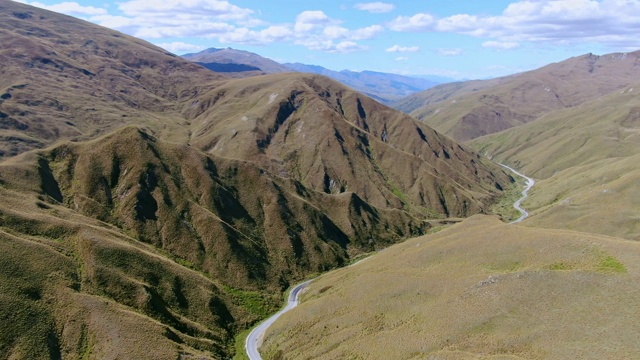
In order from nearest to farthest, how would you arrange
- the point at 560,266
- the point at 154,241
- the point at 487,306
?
the point at 487,306, the point at 560,266, the point at 154,241

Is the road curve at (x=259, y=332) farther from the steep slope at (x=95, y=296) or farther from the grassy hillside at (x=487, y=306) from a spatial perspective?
the steep slope at (x=95, y=296)

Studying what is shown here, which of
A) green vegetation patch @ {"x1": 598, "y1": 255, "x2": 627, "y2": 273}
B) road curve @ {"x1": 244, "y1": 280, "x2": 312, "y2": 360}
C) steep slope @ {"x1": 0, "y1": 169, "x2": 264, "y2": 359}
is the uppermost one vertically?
green vegetation patch @ {"x1": 598, "y1": 255, "x2": 627, "y2": 273}

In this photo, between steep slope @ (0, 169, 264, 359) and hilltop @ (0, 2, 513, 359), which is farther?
hilltop @ (0, 2, 513, 359)

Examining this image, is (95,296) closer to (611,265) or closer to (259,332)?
(259,332)

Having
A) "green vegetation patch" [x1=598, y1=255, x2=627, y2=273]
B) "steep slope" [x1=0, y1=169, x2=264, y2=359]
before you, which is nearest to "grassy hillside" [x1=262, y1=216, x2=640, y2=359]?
"green vegetation patch" [x1=598, y1=255, x2=627, y2=273]

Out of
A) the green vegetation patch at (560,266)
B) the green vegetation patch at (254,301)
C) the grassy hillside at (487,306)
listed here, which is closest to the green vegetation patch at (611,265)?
the grassy hillside at (487,306)

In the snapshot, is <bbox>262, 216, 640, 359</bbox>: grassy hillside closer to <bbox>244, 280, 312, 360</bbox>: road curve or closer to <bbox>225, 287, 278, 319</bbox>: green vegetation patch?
<bbox>244, 280, 312, 360</bbox>: road curve

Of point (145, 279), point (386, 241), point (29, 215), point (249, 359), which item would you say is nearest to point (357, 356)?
point (249, 359)

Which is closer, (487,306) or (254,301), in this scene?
(487,306)

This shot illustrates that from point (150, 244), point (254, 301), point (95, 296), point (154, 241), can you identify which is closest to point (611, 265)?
point (254, 301)
